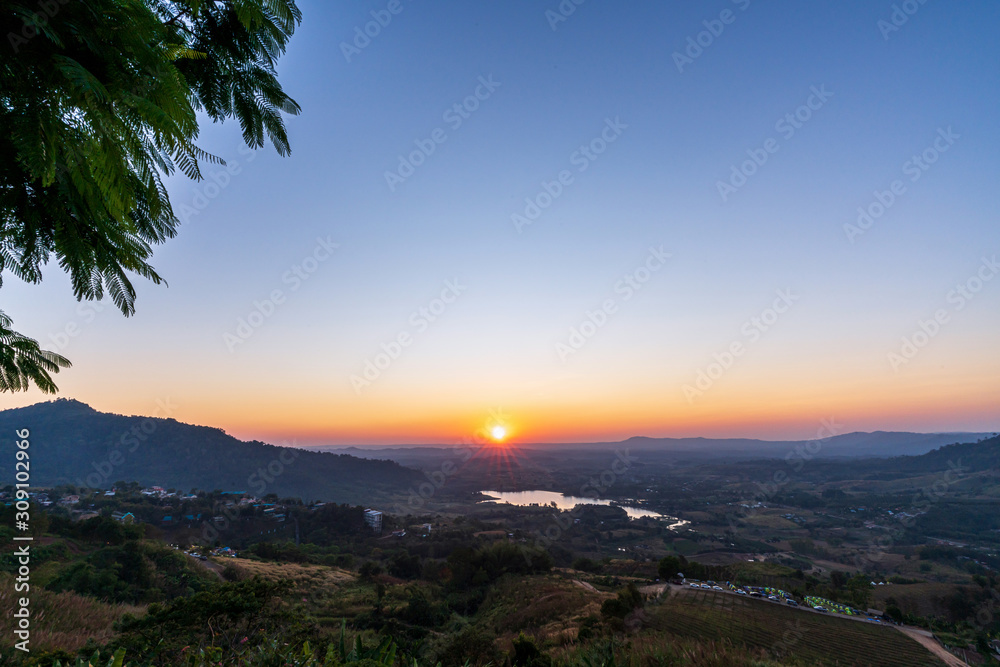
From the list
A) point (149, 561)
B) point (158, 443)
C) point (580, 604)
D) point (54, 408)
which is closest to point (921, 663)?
point (580, 604)

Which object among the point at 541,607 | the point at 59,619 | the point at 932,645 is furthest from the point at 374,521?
the point at 932,645

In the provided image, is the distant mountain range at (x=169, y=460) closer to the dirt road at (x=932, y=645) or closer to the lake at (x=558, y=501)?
the lake at (x=558, y=501)

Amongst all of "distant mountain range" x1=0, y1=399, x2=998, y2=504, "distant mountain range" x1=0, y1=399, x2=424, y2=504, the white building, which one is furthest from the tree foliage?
"distant mountain range" x1=0, y1=399, x2=998, y2=504

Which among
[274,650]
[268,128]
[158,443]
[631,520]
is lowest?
[631,520]

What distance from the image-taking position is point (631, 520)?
299ft

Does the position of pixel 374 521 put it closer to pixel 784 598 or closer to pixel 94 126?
pixel 784 598

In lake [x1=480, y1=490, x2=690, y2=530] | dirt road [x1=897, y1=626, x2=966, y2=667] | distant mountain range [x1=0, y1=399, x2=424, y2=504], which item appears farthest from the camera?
distant mountain range [x1=0, y1=399, x2=424, y2=504]

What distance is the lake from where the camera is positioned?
325 feet

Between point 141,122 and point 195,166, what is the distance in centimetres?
77

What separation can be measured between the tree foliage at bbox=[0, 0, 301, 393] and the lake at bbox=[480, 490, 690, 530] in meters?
100

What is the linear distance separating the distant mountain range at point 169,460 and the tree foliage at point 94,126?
117511mm

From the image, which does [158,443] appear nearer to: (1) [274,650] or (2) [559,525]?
(2) [559,525]

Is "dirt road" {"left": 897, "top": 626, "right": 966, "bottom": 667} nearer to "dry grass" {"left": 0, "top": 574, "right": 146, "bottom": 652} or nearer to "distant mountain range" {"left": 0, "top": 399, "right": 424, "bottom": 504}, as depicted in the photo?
"dry grass" {"left": 0, "top": 574, "right": 146, "bottom": 652}

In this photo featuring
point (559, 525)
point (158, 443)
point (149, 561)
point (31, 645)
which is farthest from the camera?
point (158, 443)
